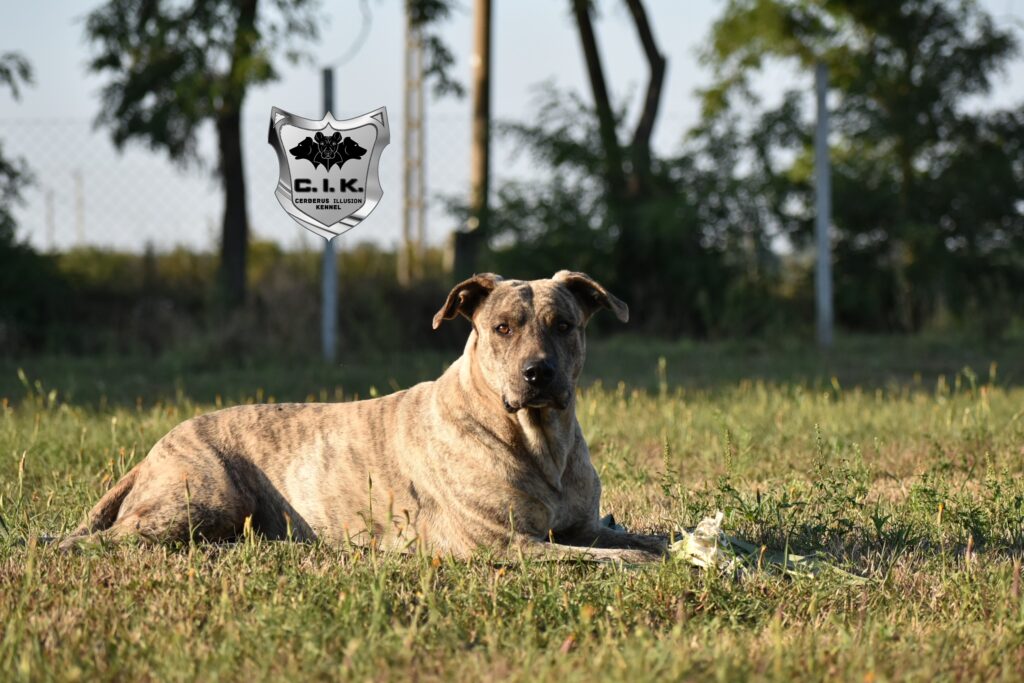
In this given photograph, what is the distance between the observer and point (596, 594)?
3.68m

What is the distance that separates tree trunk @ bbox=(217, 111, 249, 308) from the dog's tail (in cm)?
836

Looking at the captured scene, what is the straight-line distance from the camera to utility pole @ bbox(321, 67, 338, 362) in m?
10.7

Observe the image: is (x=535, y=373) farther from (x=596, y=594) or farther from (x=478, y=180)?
(x=478, y=180)

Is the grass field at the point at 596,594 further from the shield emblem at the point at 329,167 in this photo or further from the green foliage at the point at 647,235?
the green foliage at the point at 647,235

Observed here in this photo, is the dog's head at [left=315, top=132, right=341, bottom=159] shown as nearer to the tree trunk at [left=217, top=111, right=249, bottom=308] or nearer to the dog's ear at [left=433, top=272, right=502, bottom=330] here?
the dog's ear at [left=433, top=272, right=502, bottom=330]

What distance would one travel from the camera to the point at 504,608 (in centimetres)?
358

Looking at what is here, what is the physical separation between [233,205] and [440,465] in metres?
9.46

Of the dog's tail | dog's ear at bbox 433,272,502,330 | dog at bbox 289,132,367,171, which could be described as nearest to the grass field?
the dog's tail

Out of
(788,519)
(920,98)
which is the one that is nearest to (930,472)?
(788,519)

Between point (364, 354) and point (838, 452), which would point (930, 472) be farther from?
point (364, 354)

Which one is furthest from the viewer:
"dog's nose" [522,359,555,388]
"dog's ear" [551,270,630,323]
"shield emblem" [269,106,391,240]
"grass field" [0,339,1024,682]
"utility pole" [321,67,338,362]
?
"utility pole" [321,67,338,362]

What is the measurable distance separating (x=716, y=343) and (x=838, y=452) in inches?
286

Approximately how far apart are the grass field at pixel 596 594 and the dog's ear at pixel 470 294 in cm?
102

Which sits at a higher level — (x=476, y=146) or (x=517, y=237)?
(x=476, y=146)
